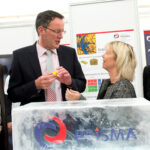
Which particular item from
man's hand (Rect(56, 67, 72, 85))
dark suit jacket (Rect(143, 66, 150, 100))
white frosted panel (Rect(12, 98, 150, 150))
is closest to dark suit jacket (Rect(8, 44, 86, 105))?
man's hand (Rect(56, 67, 72, 85))

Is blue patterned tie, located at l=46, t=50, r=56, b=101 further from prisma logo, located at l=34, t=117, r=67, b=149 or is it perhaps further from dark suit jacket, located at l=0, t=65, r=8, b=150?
prisma logo, located at l=34, t=117, r=67, b=149

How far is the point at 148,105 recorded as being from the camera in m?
0.71

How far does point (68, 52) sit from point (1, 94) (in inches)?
20.3

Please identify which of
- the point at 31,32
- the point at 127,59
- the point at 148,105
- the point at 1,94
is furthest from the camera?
the point at 31,32

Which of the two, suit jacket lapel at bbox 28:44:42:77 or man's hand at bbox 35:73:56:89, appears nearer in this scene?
man's hand at bbox 35:73:56:89

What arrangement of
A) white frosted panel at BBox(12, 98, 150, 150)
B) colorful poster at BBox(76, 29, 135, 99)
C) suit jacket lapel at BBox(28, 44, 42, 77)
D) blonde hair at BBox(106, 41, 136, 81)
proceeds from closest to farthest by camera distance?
white frosted panel at BBox(12, 98, 150, 150)
suit jacket lapel at BBox(28, 44, 42, 77)
blonde hair at BBox(106, 41, 136, 81)
colorful poster at BBox(76, 29, 135, 99)

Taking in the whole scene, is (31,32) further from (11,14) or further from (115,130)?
(115,130)

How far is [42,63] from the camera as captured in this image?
143 cm

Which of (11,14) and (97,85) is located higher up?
(11,14)

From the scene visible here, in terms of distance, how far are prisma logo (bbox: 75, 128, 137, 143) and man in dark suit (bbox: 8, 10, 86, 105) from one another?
1.88 ft

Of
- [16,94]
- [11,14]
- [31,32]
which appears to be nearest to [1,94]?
[16,94]

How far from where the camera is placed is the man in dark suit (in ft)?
4.42

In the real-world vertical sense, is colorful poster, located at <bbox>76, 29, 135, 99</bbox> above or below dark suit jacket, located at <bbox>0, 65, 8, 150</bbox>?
above

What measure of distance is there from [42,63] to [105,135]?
81cm
